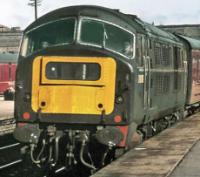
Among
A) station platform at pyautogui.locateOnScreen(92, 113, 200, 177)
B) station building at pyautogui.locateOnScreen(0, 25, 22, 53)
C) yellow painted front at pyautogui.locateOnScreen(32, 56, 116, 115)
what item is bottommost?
station platform at pyautogui.locateOnScreen(92, 113, 200, 177)

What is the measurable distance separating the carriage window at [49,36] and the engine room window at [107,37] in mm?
243

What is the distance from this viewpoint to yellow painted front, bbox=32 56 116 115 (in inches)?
412

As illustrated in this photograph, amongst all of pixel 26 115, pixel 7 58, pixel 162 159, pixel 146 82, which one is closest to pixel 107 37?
pixel 146 82

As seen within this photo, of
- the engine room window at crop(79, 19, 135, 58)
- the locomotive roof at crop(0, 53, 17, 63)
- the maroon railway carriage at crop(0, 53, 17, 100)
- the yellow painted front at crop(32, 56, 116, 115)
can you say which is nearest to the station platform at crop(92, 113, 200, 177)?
the yellow painted front at crop(32, 56, 116, 115)

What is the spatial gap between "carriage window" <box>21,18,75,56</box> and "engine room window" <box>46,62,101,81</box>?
1.60 feet

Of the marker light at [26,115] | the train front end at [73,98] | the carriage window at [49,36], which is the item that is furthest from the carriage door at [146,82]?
the marker light at [26,115]

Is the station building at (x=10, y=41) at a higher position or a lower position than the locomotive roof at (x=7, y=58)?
higher

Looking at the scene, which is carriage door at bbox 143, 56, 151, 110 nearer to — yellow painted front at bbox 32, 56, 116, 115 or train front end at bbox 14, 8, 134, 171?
train front end at bbox 14, 8, 134, 171

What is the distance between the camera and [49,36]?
434 inches

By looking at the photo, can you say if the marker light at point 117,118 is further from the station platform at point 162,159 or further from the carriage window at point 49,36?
the carriage window at point 49,36

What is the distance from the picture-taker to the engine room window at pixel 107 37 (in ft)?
35.5

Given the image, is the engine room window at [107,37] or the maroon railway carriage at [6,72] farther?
the maroon railway carriage at [6,72]

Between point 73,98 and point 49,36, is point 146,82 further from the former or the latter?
point 49,36

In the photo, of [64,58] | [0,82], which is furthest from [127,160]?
[0,82]
